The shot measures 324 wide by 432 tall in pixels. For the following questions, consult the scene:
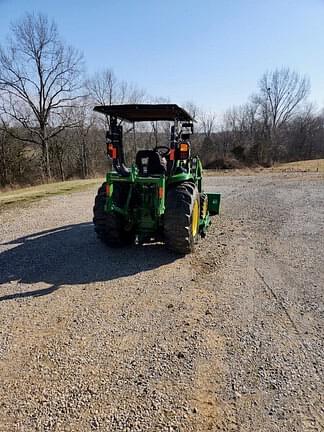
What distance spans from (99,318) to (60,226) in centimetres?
447

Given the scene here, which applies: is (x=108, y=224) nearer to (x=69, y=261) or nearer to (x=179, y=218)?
(x=69, y=261)

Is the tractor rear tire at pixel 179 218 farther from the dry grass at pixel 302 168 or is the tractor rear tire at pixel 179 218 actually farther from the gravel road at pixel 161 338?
the dry grass at pixel 302 168

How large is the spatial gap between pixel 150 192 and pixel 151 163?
0.60m

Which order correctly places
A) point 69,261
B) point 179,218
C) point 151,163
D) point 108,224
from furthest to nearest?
point 151,163 → point 108,224 → point 69,261 → point 179,218

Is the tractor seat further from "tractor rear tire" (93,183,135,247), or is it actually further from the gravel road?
the gravel road

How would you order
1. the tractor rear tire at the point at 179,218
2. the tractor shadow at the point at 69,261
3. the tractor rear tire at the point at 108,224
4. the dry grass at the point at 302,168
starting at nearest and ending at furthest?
the tractor shadow at the point at 69,261 < the tractor rear tire at the point at 179,218 < the tractor rear tire at the point at 108,224 < the dry grass at the point at 302,168

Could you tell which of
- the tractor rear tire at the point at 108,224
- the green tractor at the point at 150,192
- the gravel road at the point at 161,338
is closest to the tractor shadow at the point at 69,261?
the gravel road at the point at 161,338

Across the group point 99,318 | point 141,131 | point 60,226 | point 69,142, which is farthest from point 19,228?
point 69,142

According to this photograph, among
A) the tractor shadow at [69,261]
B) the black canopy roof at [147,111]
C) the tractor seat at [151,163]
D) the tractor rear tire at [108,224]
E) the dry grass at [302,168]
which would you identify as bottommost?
the dry grass at [302,168]

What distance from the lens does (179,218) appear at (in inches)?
176

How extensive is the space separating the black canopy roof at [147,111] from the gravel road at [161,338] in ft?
7.42

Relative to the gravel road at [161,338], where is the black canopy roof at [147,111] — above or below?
above

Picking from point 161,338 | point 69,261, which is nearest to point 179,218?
point 69,261

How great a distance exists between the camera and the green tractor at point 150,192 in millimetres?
4547
